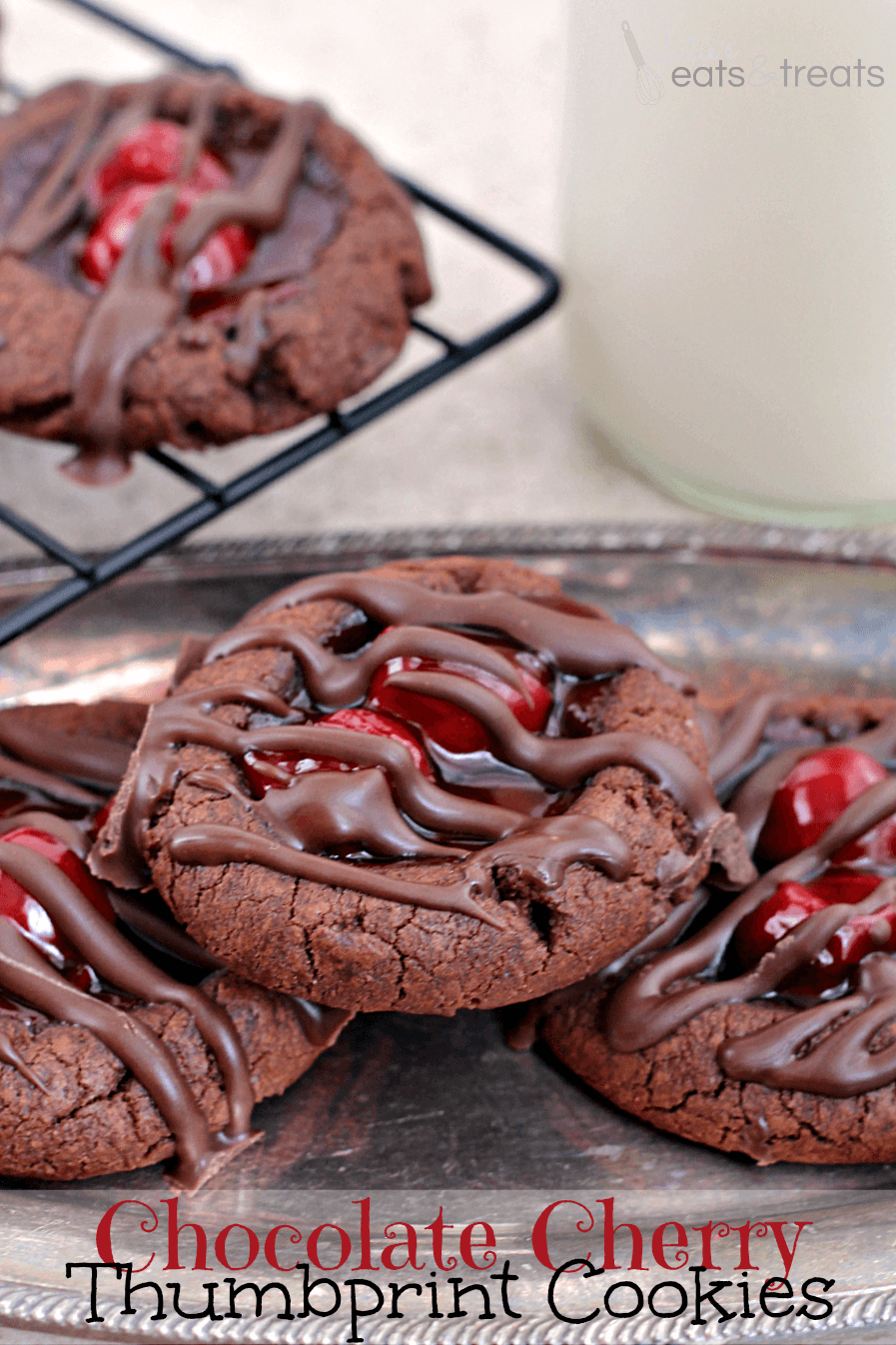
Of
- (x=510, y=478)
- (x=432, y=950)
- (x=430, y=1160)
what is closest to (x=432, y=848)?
(x=432, y=950)

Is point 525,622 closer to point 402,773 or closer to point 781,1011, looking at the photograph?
point 402,773

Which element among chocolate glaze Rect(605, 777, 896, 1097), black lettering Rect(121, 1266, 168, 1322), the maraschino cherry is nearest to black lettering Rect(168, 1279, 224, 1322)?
black lettering Rect(121, 1266, 168, 1322)

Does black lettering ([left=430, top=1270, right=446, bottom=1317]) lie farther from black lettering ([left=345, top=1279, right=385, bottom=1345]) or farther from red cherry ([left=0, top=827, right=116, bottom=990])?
red cherry ([left=0, top=827, right=116, bottom=990])

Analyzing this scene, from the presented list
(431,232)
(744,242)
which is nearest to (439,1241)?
(744,242)

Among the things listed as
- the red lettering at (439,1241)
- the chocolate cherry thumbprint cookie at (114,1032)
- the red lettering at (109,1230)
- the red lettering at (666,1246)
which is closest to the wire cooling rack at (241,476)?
the chocolate cherry thumbprint cookie at (114,1032)

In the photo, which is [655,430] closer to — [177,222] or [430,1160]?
[177,222]

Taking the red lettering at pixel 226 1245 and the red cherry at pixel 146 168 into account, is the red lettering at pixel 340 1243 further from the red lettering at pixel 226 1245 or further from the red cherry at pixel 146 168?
the red cherry at pixel 146 168
